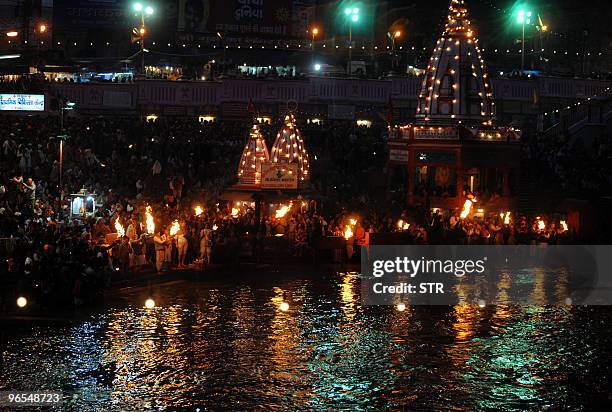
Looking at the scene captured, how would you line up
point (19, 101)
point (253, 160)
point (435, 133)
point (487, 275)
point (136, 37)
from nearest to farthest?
point (487, 275) < point (253, 160) < point (435, 133) < point (19, 101) < point (136, 37)

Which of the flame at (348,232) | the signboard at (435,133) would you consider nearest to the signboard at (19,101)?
the signboard at (435,133)

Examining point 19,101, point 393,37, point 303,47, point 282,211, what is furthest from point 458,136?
point 393,37

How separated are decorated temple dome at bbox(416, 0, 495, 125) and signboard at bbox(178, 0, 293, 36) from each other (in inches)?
912

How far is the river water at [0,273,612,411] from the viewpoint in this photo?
15781mm

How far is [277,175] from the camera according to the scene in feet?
111

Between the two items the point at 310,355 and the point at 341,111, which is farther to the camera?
the point at 341,111

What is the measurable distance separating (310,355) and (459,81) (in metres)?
24.1

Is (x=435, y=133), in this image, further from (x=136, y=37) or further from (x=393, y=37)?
(x=393, y=37)

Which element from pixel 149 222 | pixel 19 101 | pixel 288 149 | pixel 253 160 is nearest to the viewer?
pixel 149 222

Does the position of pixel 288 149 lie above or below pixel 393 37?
below

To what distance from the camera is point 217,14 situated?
2408 inches

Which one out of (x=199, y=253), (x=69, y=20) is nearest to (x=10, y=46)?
(x=69, y=20)

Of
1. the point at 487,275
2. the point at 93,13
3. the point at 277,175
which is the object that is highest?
the point at 93,13

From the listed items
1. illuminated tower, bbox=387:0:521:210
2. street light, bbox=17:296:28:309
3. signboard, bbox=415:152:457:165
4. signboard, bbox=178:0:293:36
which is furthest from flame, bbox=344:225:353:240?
signboard, bbox=178:0:293:36
